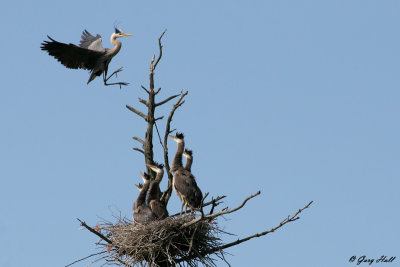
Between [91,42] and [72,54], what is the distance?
92cm

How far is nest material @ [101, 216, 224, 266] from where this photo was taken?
10.1 m

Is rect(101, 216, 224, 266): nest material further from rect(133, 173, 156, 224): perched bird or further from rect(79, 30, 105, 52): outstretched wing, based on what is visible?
rect(79, 30, 105, 52): outstretched wing

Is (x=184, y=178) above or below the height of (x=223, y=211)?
above

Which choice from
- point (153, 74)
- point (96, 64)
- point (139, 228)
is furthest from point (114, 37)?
point (139, 228)

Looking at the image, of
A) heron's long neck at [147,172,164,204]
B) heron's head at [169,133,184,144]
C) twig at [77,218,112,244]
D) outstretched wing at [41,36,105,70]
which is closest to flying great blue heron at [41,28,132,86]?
outstretched wing at [41,36,105,70]

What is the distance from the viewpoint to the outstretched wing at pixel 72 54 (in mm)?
12211

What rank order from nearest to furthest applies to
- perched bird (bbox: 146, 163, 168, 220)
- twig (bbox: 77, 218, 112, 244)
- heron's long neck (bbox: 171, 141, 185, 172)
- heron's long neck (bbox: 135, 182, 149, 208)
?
twig (bbox: 77, 218, 112, 244) < perched bird (bbox: 146, 163, 168, 220) < heron's long neck (bbox: 135, 182, 149, 208) < heron's long neck (bbox: 171, 141, 185, 172)

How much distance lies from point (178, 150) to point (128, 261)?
92.8 inches

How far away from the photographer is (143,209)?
10.9 metres

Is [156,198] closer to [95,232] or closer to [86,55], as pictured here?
[95,232]

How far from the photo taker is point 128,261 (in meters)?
10.2

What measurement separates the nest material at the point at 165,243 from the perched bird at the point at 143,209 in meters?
0.23

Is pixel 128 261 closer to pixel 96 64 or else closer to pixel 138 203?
pixel 138 203

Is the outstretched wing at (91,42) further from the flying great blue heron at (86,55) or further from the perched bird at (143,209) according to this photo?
the perched bird at (143,209)
